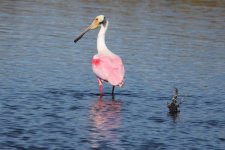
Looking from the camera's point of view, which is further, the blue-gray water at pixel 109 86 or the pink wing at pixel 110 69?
the pink wing at pixel 110 69

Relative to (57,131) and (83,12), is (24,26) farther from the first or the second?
(57,131)

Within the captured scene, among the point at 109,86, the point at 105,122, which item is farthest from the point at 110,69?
the point at 105,122

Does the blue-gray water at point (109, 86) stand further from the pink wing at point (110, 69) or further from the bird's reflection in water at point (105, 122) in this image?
the pink wing at point (110, 69)

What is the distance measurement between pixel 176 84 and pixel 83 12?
1810 centimetres

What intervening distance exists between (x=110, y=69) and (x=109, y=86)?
153cm

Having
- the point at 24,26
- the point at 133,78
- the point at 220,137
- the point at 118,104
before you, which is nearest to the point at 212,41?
the point at 24,26

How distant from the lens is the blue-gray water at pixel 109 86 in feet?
44.1

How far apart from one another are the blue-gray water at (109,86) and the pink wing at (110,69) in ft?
1.50

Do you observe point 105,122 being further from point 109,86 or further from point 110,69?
point 109,86

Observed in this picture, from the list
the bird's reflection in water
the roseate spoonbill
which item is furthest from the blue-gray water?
the roseate spoonbill

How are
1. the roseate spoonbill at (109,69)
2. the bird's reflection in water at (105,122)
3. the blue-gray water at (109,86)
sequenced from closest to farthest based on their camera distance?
the bird's reflection in water at (105,122) → the blue-gray water at (109,86) → the roseate spoonbill at (109,69)

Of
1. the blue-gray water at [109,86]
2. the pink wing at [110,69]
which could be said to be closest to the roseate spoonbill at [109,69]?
the pink wing at [110,69]

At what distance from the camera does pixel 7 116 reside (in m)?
14.5

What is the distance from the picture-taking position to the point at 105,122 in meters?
14.7
